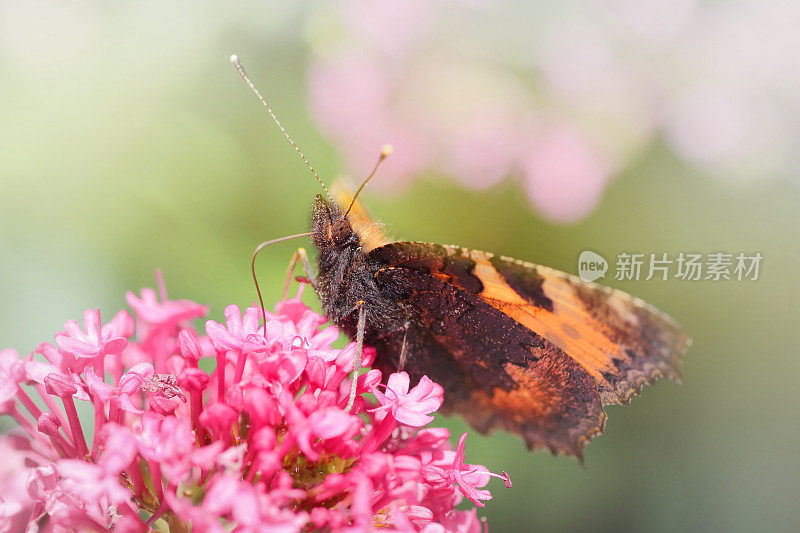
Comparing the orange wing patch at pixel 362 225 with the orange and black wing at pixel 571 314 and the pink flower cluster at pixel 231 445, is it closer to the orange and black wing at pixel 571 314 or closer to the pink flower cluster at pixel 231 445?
the orange and black wing at pixel 571 314

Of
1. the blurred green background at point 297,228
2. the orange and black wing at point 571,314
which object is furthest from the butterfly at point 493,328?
the blurred green background at point 297,228

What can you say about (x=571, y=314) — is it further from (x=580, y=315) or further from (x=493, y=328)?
(x=493, y=328)

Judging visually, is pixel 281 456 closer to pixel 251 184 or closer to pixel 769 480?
pixel 251 184

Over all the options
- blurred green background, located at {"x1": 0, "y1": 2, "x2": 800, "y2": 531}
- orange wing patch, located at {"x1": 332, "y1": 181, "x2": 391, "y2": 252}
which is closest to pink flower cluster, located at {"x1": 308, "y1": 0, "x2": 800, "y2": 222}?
blurred green background, located at {"x1": 0, "y1": 2, "x2": 800, "y2": 531}

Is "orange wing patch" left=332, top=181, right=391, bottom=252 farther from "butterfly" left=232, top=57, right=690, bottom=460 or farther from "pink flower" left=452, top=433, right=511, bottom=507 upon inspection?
"pink flower" left=452, top=433, right=511, bottom=507

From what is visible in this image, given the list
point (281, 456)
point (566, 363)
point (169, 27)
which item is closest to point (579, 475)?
point (566, 363)

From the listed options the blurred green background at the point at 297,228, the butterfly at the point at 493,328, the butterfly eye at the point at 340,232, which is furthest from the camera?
the blurred green background at the point at 297,228
